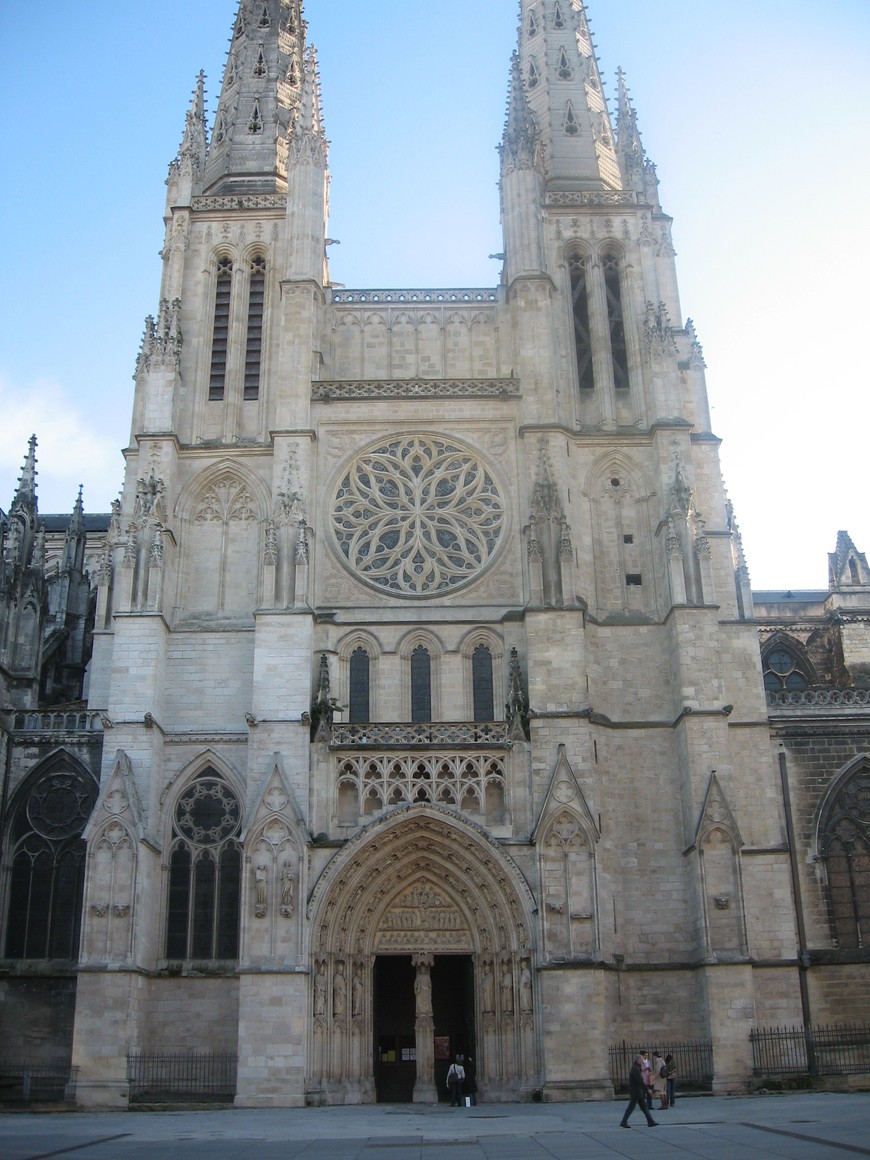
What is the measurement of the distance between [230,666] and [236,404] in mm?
6702

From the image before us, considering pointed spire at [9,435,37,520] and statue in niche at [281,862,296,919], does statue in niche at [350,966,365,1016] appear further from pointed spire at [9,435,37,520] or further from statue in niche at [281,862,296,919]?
pointed spire at [9,435,37,520]

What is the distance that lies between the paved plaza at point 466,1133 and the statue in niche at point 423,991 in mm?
2051

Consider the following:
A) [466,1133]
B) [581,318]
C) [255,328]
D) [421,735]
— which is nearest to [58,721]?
[421,735]

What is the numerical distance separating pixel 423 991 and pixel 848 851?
986 cm

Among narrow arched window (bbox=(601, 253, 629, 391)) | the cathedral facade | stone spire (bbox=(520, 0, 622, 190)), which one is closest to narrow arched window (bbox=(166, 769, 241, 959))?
the cathedral facade

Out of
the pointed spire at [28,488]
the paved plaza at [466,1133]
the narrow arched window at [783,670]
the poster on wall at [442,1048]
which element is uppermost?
the pointed spire at [28,488]

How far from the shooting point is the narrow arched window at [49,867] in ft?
80.6

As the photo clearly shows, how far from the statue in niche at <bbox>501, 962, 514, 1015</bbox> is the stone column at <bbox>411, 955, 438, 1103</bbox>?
4.75 ft

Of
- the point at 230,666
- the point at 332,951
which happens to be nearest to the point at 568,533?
the point at 230,666

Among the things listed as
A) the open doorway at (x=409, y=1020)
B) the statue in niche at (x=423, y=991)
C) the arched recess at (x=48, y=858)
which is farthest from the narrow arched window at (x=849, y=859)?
the arched recess at (x=48, y=858)

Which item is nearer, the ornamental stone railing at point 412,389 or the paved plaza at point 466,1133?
the paved plaza at point 466,1133

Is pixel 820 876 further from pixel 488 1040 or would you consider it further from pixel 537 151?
pixel 537 151

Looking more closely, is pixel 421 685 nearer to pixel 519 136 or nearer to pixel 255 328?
pixel 255 328

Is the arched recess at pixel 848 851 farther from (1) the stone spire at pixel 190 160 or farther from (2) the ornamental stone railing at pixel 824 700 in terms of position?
(1) the stone spire at pixel 190 160
